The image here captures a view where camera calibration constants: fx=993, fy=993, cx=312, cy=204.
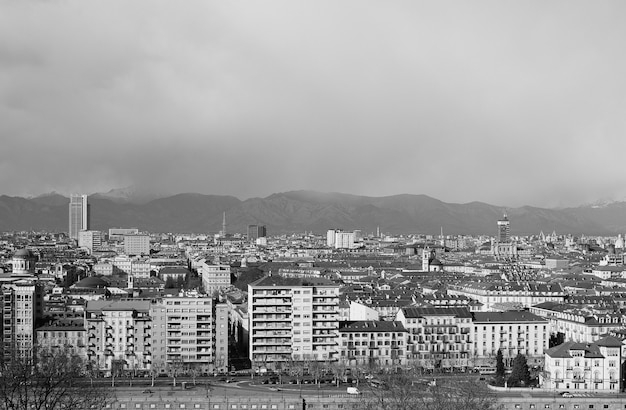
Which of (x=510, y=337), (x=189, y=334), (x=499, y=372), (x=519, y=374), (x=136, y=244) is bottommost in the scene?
(x=499, y=372)

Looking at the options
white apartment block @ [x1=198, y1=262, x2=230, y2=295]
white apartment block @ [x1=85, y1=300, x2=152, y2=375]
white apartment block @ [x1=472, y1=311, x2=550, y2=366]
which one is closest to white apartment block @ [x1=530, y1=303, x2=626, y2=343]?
white apartment block @ [x1=472, y1=311, x2=550, y2=366]

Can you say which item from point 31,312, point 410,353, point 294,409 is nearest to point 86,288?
point 31,312

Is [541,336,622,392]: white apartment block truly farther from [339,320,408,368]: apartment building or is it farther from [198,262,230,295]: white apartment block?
[198,262,230,295]: white apartment block

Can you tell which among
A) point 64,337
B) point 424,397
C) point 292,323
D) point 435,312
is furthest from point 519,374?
point 64,337

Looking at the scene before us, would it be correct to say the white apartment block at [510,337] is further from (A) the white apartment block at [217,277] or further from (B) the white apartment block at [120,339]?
(A) the white apartment block at [217,277]

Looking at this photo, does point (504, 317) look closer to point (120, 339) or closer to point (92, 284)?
point (120, 339)

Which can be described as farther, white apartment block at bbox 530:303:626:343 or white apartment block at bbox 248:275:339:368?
white apartment block at bbox 530:303:626:343

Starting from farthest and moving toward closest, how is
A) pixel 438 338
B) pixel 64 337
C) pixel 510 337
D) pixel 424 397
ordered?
pixel 510 337
pixel 438 338
pixel 64 337
pixel 424 397
